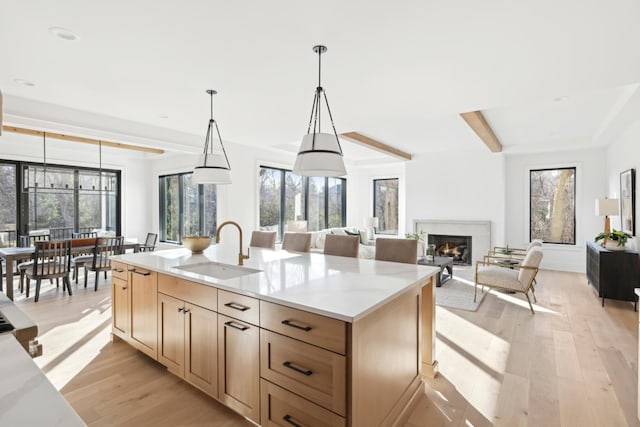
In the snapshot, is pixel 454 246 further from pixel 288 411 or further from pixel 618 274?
pixel 288 411

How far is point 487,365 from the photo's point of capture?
9.02 ft

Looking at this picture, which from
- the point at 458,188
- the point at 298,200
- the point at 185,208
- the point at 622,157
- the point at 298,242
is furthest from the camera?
the point at 298,200

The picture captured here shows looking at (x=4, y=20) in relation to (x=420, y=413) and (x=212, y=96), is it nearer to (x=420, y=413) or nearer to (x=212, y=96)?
(x=212, y=96)

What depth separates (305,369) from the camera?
1613 millimetres

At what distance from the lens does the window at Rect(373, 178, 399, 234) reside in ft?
30.6

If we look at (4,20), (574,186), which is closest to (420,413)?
(4,20)

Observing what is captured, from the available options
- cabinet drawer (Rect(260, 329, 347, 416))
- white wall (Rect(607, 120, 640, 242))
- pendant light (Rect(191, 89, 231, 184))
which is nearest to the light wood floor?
cabinet drawer (Rect(260, 329, 347, 416))

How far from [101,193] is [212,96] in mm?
5343

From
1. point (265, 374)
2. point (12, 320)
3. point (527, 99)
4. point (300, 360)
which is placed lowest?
point (265, 374)

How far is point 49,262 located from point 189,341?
12.4 feet

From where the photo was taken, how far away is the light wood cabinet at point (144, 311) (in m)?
2.59

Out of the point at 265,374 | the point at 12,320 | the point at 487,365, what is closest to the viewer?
the point at 12,320

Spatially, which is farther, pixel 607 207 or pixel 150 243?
pixel 150 243

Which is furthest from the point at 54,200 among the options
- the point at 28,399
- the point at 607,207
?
the point at 607,207
